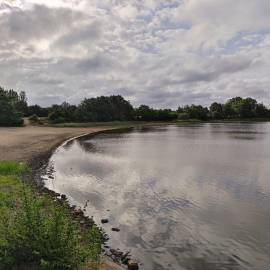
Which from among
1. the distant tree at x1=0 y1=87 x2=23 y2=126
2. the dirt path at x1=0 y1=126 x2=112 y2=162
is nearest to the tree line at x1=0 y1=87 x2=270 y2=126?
the distant tree at x1=0 y1=87 x2=23 y2=126

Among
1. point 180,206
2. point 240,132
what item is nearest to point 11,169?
point 180,206

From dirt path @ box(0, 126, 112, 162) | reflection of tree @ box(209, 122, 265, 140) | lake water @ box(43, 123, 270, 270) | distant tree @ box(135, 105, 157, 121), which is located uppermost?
distant tree @ box(135, 105, 157, 121)

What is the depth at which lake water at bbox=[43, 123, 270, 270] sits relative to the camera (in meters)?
14.6

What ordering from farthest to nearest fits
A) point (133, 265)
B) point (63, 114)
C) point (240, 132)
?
point (63, 114), point (240, 132), point (133, 265)

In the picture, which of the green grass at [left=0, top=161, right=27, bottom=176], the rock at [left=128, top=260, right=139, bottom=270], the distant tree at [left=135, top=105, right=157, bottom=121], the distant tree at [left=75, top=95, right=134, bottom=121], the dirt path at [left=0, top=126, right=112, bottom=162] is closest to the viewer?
the rock at [left=128, top=260, right=139, bottom=270]

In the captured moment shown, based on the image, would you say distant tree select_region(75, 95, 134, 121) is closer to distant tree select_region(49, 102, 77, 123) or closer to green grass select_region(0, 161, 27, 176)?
distant tree select_region(49, 102, 77, 123)

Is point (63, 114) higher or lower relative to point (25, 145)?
higher

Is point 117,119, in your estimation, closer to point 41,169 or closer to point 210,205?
point 41,169

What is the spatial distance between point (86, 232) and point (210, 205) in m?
8.84

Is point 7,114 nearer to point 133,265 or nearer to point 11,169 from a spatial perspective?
point 11,169

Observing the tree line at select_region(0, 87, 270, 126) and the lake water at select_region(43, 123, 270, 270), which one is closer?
the lake water at select_region(43, 123, 270, 270)

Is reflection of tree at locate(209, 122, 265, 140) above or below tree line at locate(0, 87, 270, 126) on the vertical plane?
below

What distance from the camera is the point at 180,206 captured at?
2134 cm

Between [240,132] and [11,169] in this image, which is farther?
[240,132]
